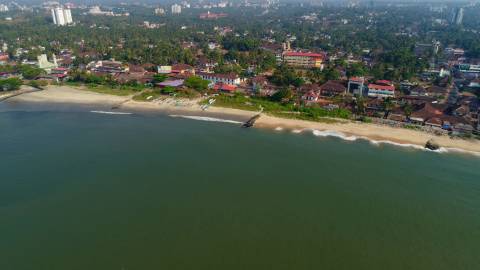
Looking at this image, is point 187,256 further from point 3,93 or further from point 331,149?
point 3,93

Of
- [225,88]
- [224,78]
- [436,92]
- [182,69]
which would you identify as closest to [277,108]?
[225,88]

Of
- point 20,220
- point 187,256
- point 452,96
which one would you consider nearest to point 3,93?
point 20,220

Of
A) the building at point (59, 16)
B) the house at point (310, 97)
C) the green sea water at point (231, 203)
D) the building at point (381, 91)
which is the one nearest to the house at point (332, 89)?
the building at point (381, 91)

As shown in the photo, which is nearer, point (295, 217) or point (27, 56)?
point (295, 217)

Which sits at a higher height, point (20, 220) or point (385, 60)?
point (385, 60)

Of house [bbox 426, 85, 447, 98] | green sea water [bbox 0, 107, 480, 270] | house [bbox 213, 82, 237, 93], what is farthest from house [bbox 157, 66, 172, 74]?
house [bbox 426, 85, 447, 98]

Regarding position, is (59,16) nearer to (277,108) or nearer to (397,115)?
(277,108)

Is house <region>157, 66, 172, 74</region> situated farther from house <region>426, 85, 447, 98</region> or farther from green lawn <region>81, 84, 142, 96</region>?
house <region>426, 85, 447, 98</region>
